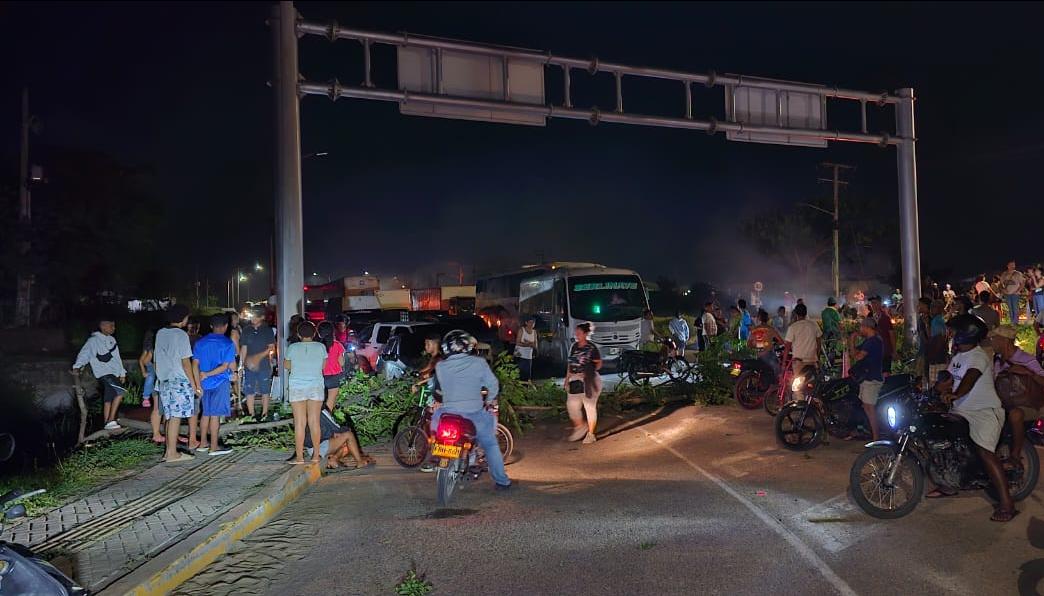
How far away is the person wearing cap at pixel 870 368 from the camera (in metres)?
9.62

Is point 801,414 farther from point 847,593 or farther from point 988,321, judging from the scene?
point 847,593

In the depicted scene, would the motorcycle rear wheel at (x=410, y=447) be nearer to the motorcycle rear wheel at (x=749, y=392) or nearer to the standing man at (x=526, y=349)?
the motorcycle rear wheel at (x=749, y=392)

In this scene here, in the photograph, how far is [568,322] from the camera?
22.5 metres

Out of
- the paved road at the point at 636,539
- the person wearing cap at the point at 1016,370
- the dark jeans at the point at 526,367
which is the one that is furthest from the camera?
the dark jeans at the point at 526,367

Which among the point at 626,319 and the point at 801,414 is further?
the point at 626,319

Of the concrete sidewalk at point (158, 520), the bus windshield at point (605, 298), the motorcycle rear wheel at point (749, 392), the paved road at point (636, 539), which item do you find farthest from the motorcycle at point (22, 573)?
the bus windshield at point (605, 298)

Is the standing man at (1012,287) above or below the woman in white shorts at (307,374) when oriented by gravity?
above

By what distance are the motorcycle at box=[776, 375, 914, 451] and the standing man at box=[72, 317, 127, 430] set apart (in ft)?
31.3

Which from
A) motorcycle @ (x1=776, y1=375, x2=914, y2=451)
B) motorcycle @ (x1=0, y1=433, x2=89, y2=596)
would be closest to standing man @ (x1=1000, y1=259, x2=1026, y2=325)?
motorcycle @ (x1=776, y1=375, x2=914, y2=451)

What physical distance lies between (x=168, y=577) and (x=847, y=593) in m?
4.71

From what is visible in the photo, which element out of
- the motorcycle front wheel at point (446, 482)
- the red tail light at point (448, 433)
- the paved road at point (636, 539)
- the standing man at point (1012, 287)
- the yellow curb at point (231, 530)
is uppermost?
the standing man at point (1012, 287)

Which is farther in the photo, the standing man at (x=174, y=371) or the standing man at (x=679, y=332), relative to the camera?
the standing man at (x=679, y=332)

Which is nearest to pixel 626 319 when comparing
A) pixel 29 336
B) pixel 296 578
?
pixel 29 336

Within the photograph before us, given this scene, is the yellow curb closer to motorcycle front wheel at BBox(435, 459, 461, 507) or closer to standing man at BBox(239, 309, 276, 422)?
motorcycle front wheel at BBox(435, 459, 461, 507)
